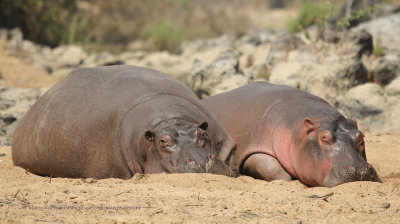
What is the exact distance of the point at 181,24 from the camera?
26922 mm

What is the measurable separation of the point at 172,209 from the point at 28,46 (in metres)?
13.9

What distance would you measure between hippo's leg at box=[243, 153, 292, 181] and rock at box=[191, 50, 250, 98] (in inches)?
130

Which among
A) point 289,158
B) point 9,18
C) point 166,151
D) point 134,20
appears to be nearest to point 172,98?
point 166,151

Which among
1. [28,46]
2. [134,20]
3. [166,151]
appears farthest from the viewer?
[134,20]

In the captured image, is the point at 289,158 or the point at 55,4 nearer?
the point at 289,158

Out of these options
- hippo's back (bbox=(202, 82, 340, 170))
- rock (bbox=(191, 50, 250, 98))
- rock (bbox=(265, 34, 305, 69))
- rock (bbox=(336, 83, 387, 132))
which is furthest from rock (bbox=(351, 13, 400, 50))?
hippo's back (bbox=(202, 82, 340, 170))

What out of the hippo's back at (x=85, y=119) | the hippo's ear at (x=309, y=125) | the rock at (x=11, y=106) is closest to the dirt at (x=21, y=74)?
the rock at (x=11, y=106)

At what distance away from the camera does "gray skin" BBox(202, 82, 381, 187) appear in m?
5.93

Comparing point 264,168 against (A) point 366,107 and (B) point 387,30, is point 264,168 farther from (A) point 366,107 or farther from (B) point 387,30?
(B) point 387,30

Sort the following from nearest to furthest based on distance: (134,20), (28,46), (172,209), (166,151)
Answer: (172,209)
(166,151)
(28,46)
(134,20)

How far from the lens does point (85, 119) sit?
21.4 feet

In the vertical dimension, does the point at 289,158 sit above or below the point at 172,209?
below

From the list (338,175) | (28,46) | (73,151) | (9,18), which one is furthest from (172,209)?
(9,18)

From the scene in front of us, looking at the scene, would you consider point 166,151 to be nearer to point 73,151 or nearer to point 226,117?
point 73,151
